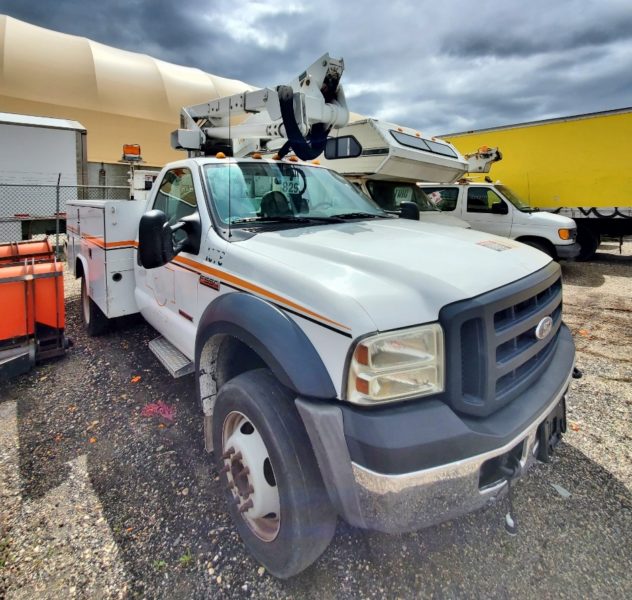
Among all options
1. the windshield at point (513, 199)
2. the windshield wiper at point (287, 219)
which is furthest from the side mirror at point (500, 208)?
the windshield wiper at point (287, 219)

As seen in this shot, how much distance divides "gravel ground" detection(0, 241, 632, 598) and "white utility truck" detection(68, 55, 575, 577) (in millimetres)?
310

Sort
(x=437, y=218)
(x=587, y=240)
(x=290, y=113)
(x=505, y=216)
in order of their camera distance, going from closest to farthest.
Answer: (x=290, y=113)
(x=437, y=218)
(x=505, y=216)
(x=587, y=240)

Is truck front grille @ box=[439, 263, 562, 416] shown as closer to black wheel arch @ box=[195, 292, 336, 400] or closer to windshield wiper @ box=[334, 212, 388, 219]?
black wheel arch @ box=[195, 292, 336, 400]

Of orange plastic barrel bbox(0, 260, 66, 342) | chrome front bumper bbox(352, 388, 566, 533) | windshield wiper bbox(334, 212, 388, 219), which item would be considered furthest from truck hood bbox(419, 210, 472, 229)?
chrome front bumper bbox(352, 388, 566, 533)

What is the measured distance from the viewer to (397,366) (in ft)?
5.14

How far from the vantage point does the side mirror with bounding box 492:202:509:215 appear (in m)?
9.05

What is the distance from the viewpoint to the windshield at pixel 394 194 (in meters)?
8.44

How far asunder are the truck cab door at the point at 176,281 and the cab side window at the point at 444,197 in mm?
7731

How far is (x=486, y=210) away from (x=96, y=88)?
20198 millimetres

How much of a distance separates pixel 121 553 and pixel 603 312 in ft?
22.7

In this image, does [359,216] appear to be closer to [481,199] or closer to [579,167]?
[481,199]

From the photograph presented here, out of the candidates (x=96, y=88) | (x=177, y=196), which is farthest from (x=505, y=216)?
(x=96, y=88)

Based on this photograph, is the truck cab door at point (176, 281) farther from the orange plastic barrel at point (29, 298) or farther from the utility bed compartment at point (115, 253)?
the orange plastic barrel at point (29, 298)

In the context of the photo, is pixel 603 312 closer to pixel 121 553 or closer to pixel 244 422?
pixel 244 422
